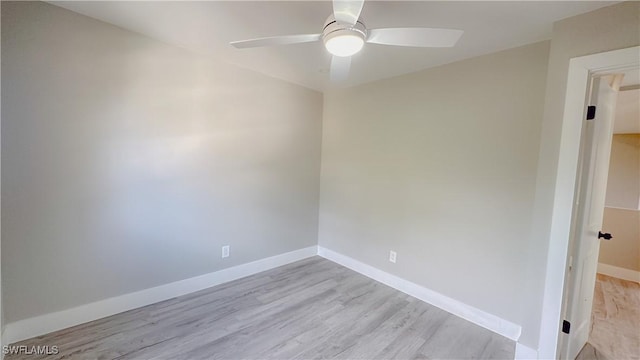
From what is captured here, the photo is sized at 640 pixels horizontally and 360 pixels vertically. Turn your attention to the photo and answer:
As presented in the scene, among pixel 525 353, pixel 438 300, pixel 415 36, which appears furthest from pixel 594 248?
pixel 415 36

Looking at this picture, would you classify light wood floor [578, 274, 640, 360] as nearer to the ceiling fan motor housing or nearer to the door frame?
the door frame

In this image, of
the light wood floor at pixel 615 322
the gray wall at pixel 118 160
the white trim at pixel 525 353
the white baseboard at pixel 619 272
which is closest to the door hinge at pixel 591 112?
the white trim at pixel 525 353

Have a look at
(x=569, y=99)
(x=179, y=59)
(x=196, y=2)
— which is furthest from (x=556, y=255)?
(x=179, y=59)

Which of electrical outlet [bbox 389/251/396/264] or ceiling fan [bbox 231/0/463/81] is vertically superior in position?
ceiling fan [bbox 231/0/463/81]

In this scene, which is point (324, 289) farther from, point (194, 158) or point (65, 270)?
point (65, 270)

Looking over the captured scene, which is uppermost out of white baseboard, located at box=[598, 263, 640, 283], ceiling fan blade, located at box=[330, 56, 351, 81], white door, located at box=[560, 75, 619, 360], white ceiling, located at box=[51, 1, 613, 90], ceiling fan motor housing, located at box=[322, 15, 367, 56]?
white ceiling, located at box=[51, 1, 613, 90]

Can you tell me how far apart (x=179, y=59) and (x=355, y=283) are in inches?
121

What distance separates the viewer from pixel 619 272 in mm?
3467

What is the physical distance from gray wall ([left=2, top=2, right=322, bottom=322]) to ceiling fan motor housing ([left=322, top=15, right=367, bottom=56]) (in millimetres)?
1794

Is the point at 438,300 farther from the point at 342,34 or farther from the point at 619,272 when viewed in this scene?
the point at 619,272

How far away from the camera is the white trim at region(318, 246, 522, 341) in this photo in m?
2.28

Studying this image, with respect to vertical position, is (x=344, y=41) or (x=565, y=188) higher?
(x=344, y=41)

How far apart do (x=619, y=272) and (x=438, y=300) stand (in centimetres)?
Result: 281

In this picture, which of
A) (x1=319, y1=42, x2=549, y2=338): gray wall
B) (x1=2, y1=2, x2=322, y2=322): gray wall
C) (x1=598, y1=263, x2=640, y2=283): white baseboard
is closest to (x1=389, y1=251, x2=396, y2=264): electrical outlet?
(x1=319, y1=42, x2=549, y2=338): gray wall
